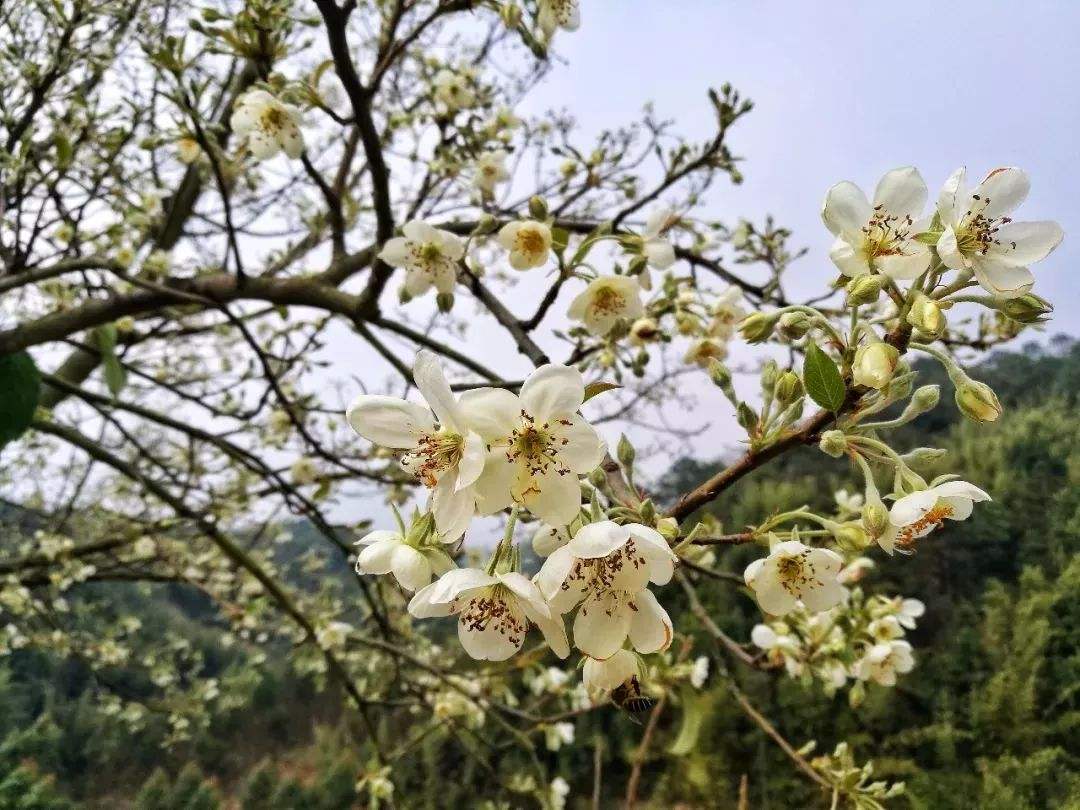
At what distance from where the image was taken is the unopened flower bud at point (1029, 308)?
0.50 metres

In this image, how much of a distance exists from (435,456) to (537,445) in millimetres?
90

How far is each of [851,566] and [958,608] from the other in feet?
9.27

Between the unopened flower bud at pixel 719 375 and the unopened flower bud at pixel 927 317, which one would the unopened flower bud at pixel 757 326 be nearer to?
the unopened flower bud at pixel 719 375

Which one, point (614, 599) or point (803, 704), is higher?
point (803, 704)

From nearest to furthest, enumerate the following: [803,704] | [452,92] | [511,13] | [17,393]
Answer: [511,13] < [17,393] < [452,92] < [803,704]

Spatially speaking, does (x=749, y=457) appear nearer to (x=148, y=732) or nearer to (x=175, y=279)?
(x=175, y=279)

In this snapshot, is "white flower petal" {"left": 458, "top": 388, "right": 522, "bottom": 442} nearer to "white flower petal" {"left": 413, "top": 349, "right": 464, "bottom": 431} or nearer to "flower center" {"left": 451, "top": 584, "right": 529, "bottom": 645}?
"white flower petal" {"left": 413, "top": 349, "right": 464, "bottom": 431}

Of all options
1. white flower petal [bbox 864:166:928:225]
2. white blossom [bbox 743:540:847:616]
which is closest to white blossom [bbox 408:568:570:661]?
white blossom [bbox 743:540:847:616]

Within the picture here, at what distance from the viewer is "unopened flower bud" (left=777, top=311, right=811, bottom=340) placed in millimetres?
540

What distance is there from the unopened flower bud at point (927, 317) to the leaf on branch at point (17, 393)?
5.99 feet

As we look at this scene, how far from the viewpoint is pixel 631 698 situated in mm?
510

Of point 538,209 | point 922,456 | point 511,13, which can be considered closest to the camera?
A: point 922,456

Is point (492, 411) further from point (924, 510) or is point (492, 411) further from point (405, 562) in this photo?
point (924, 510)

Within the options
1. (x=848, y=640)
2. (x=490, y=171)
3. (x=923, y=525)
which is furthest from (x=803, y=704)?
(x=923, y=525)
